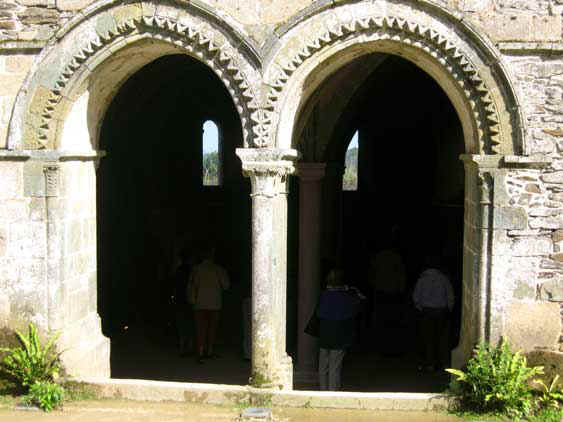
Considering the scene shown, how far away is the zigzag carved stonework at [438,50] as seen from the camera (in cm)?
593

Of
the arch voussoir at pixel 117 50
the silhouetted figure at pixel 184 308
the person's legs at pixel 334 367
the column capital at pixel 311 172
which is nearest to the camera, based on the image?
the arch voussoir at pixel 117 50

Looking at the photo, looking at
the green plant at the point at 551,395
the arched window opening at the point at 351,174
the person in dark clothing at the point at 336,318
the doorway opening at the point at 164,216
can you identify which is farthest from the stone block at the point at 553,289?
the arched window opening at the point at 351,174

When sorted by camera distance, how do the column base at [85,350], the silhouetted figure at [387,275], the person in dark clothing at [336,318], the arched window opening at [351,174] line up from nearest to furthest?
the column base at [85,350], the person in dark clothing at [336,318], the silhouetted figure at [387,275], the arched window opening at [351,174]

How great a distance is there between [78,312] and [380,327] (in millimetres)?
5623

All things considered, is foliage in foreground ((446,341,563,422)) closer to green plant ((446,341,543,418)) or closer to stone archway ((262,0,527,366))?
green plant ((446,341,543,418))

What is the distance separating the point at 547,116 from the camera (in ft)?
19.4

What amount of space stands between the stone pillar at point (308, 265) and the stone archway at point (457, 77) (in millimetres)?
2256

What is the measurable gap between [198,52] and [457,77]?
2217mm

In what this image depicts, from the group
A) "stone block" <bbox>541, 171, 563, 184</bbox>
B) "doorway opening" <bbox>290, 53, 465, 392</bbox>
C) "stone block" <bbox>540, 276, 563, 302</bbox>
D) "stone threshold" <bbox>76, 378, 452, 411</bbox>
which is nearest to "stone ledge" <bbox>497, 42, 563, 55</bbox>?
"stone block" <bbox>541, 171, 563, 184</bbox>

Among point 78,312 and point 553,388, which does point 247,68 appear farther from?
point 553,388

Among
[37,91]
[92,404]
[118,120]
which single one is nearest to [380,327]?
[118,120]

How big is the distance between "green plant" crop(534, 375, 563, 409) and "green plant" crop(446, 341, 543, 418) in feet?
0.30

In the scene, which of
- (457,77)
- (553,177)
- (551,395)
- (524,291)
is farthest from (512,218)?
(551,395)

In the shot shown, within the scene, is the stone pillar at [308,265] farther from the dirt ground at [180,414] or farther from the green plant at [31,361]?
the green plant at [31,361]
